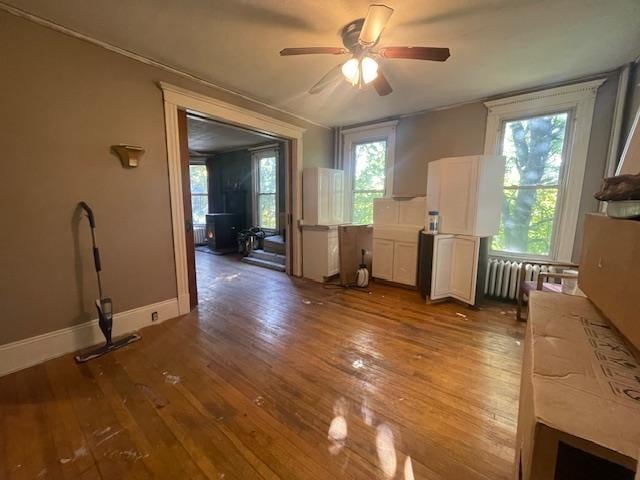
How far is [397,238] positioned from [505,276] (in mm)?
1392

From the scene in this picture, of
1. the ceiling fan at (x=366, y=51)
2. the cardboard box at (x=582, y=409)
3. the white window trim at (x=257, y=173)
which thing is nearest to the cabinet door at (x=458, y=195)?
the ceiling fan at (x=366, y=51)

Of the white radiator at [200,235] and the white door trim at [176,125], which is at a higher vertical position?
the white door trim at [176,125]

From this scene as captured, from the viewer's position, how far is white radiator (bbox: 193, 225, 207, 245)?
278 inches

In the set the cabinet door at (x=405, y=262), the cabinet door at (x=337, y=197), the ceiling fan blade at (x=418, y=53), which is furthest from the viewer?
the cabinet door at (x=337, y=197)

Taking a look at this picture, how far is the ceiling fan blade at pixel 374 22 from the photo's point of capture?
4.74ft

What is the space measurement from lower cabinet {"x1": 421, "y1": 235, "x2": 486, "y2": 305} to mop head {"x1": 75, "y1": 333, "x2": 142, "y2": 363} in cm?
A: 321

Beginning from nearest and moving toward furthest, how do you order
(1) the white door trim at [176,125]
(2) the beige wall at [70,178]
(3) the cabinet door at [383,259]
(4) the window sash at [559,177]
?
(2) the beige wall at [70,178]
(1) the white door trim at [176,125]
(4) the window sash at [559,177]
(3) the cabinet door at [383,259]

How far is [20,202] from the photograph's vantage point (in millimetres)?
1896

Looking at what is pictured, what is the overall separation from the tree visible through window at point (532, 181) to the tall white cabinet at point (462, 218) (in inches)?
16.3

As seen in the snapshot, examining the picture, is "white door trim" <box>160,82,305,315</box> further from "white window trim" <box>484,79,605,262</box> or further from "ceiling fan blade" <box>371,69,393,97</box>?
"white window trim" <box>484,79,605,262</box>

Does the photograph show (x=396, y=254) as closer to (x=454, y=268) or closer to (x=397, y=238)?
(x=397, y=238)

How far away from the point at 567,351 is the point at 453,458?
3.39 ft

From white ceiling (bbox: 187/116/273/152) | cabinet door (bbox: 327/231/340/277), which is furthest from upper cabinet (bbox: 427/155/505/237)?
white ceiling (bbox: 187/116/273/152)

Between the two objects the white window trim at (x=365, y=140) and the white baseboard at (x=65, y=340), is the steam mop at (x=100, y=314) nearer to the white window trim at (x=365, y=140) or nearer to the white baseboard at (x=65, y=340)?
the white baseboard at (x=65, y=340)
